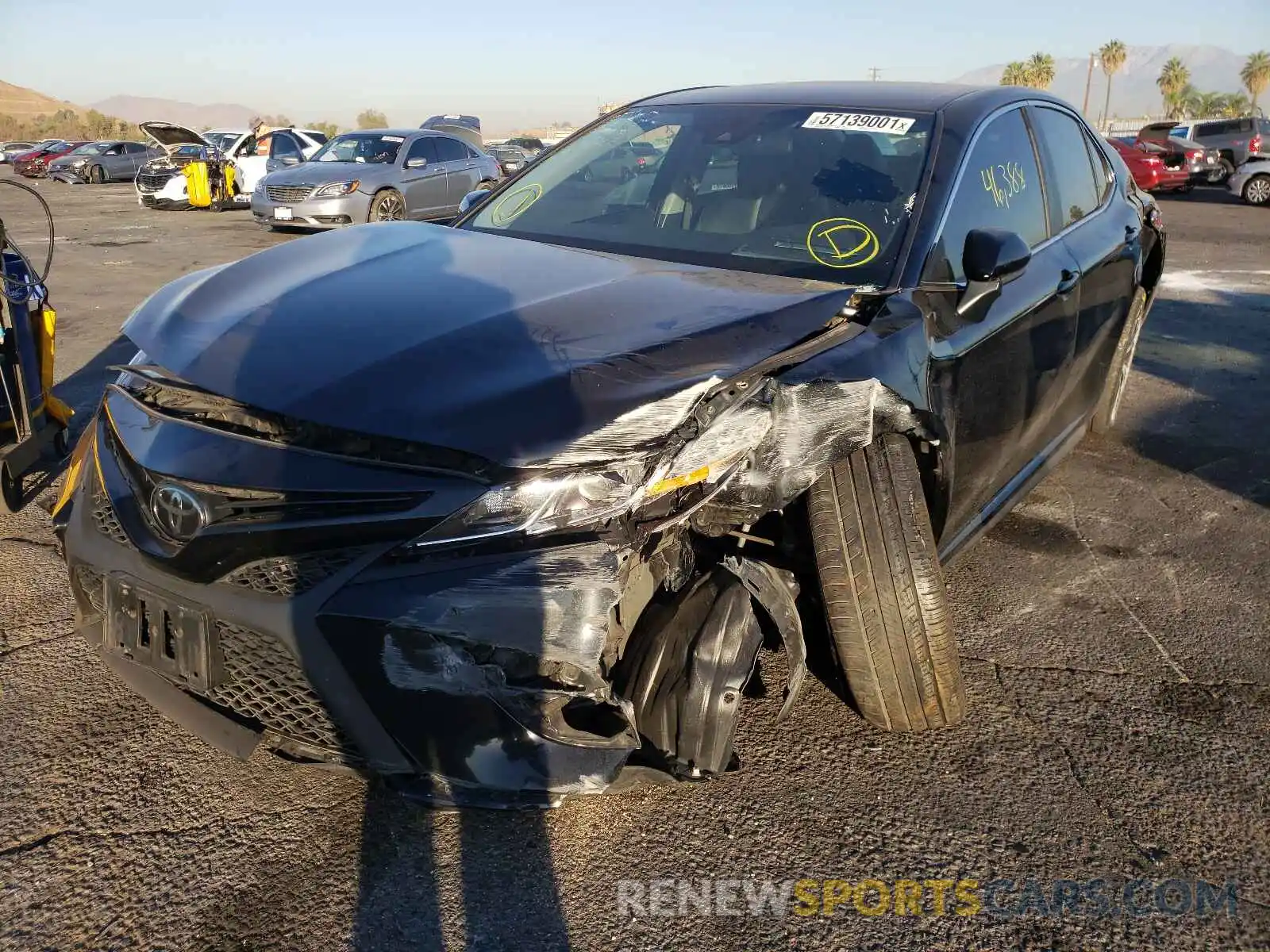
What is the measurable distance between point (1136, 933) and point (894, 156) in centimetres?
221

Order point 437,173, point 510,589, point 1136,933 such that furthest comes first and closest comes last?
point 437,173 → point 1136,933 → point 510,589

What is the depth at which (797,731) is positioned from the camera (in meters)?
2.55

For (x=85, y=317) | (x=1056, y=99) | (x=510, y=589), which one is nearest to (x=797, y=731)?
(x=510, y=589)

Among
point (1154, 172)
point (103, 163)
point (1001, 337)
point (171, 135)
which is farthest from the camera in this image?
point (103, 163)

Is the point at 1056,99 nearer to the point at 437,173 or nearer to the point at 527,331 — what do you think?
the point at 527,331

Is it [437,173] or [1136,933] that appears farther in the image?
[437,173]

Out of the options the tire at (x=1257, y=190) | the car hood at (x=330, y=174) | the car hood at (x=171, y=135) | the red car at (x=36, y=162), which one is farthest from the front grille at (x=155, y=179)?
the tire at (x=1257, y=190)

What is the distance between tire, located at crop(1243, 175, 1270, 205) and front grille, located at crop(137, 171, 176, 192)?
71.6 ft

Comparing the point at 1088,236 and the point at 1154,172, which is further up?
the point at 1154,172

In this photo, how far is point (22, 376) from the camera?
389 centimetres

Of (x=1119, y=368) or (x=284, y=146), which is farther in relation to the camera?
(x=284, y=146)

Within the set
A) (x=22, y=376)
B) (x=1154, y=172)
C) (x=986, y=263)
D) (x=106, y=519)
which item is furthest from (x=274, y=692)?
(x=1154, y=172)

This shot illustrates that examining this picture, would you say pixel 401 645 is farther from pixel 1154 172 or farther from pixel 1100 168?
pixel 1154 172

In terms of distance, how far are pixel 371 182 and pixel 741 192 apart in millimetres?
11532
